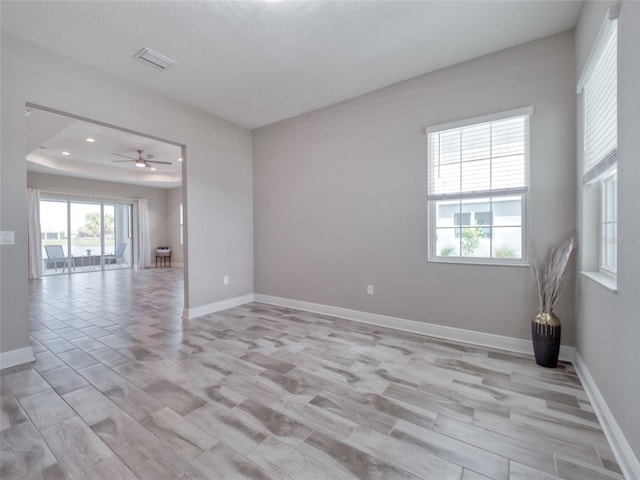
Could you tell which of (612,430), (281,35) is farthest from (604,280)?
(281,35)

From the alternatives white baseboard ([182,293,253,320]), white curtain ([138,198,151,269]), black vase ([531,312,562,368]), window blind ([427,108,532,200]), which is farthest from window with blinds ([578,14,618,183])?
white curtain ([138,198,151,269])

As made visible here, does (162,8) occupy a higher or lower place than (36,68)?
higher

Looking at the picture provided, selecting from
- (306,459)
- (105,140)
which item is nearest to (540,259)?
(306,459)

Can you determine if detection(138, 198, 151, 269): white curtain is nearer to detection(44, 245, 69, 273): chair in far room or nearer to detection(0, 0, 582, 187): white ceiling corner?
detection(44, 245, 69, 273): chair in far room

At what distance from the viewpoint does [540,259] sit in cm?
257

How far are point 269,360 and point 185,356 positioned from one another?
0.81 metres

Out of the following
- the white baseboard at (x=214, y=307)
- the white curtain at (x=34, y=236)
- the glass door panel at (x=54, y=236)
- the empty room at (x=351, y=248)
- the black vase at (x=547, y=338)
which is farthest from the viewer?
the glass door panel at (x=54, y=236)

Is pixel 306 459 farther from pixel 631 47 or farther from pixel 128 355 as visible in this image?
pixel 631 47

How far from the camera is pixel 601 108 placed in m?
1.89

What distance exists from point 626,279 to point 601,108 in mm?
1227

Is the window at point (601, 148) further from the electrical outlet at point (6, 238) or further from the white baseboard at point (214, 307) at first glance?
the electrical outlet at point (6, 238)

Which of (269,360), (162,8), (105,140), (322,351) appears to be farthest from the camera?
(105,140)

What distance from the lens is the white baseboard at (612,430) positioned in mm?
1284

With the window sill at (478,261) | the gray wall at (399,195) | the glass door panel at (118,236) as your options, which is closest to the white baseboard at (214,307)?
the gray wall at (399,195)
